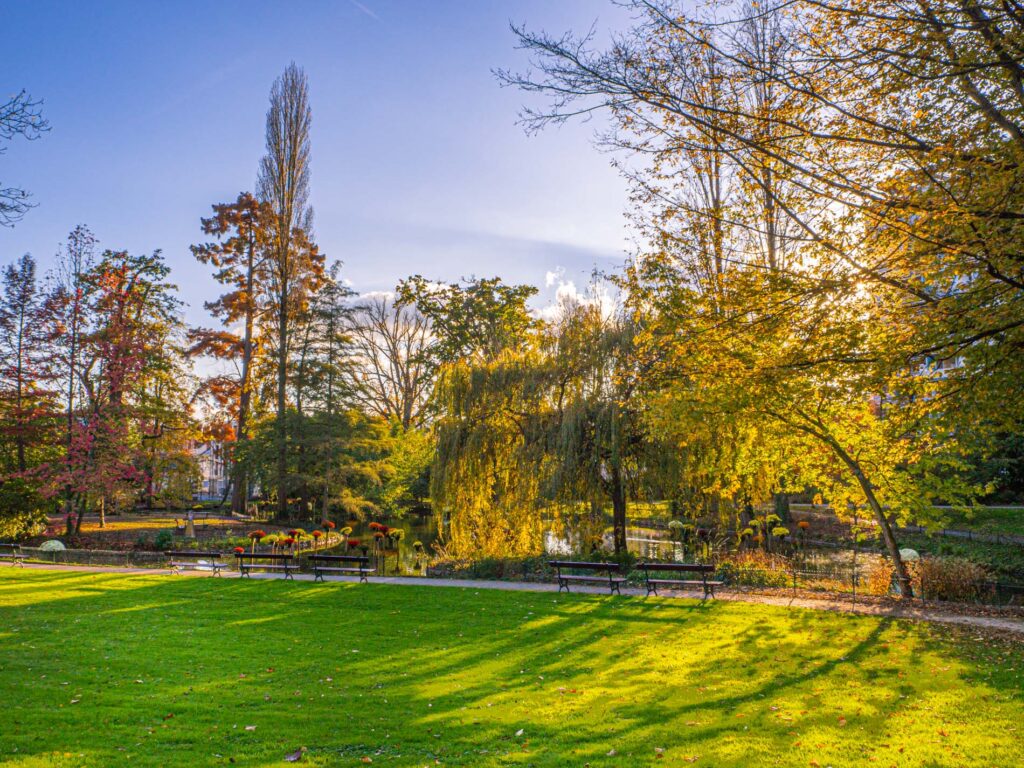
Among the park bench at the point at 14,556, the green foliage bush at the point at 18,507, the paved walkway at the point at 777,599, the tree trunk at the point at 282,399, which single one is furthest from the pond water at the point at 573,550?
the green foliage bush at the point at 18,507

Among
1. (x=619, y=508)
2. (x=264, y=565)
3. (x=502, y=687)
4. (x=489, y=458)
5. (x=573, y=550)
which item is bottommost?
(x=502, y=687)

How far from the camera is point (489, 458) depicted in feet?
56.6

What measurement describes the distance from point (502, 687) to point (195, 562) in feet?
48.7

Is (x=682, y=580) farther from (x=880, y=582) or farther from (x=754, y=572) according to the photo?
(x=880, y=582)

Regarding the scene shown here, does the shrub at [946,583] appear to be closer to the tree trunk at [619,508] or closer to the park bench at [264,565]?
the tree trunk at [619,508]

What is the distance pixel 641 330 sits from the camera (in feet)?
52.6

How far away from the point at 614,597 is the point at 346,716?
7.40 metres

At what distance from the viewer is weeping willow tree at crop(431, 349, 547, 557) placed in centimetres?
1691

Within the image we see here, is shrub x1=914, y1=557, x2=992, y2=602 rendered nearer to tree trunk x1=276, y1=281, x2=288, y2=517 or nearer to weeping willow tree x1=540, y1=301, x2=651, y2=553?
weeping willow tree x1=540, y1=301, x2=651, y2=553

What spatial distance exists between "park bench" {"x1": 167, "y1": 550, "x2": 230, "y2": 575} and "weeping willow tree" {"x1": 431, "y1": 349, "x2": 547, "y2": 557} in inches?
238

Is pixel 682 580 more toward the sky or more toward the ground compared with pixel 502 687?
more toward the sky

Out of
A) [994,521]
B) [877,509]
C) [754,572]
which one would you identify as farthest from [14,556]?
[994,521]

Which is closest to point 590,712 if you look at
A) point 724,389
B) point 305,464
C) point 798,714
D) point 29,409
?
point 798,714

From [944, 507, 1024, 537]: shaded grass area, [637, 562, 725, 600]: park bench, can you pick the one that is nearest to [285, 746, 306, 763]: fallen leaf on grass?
[637, 562, 725, 600]: park bench
